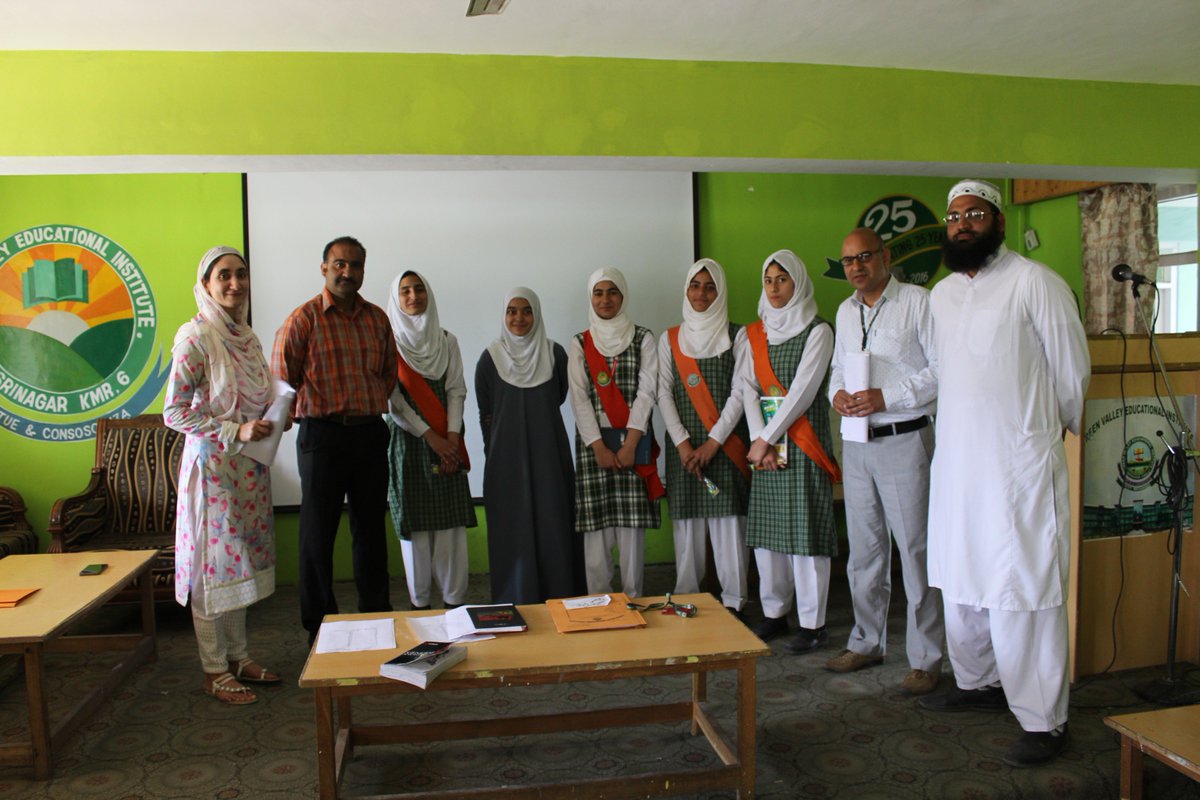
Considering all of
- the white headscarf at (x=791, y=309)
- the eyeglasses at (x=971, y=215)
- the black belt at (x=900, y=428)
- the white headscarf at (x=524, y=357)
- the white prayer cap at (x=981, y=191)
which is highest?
the white prayer cap at (x=981, y=191)

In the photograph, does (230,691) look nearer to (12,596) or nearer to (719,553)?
(12,596)

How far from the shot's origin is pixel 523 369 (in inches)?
150

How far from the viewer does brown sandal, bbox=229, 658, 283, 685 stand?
3201 millimetres

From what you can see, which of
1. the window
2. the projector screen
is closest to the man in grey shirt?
the projector screen

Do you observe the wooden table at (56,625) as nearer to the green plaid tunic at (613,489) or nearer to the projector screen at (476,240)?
the projector screen at (476,240)

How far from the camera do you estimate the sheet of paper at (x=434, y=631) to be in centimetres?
237

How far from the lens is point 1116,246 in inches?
188

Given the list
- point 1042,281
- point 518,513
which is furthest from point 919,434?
point 518,513

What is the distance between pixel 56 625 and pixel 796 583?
2.61 m

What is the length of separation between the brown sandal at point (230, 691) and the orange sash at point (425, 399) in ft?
4.07

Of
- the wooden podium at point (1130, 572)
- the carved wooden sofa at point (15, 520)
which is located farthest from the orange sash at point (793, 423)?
the carved wooden sofa at point (15, 520)

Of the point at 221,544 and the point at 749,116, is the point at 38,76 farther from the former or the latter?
the point at 749,116

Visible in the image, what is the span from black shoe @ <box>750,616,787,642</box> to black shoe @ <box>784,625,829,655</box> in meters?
0.10

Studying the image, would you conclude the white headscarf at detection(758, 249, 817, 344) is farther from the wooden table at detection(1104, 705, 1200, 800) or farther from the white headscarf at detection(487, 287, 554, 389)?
the wooden table at detection(1104, 705, 1200, 800)
